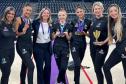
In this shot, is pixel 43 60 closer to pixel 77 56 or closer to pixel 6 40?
pixel 77 56

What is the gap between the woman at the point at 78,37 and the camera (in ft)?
19.9

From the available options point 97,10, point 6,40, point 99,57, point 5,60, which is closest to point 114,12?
point 97,10

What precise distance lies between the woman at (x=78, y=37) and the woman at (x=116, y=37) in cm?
71

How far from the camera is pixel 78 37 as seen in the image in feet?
20.0

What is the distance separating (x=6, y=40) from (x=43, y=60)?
90 cm

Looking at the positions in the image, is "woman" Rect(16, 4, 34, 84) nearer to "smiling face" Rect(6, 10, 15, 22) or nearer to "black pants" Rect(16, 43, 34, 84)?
"black pants" Rect(16, 43, 34, 84)

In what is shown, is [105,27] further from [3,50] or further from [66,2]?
[66,2]

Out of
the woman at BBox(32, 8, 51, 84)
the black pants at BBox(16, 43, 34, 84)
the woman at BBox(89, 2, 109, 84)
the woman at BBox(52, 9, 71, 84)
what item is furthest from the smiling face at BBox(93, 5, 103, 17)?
the black pants at BBox(16, 43, 34, 84)

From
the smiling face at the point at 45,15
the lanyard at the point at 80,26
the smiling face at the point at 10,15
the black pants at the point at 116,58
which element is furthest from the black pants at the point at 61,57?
the smiling face at the point at 10,15

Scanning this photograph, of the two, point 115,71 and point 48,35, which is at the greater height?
point 48,35

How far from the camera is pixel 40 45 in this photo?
5.82 meters

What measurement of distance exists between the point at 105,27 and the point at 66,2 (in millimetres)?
15795

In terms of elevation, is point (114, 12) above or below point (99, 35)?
above

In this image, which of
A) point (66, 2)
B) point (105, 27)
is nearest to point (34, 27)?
point (105, 27)
